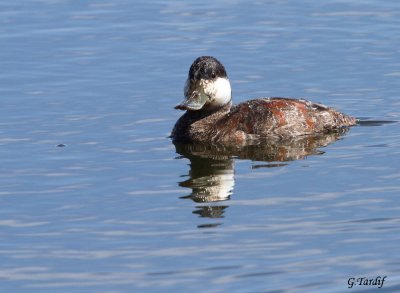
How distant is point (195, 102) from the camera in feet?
45.9

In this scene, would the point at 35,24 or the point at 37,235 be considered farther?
the point at 35,24

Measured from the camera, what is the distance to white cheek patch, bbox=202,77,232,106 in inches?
553

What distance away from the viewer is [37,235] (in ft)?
33.1

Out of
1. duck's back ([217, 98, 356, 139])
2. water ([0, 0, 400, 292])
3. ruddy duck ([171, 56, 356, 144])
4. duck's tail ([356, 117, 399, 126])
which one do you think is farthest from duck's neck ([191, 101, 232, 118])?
duck's tail ([356, 117, 399, 126])

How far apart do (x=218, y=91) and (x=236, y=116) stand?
442 mm

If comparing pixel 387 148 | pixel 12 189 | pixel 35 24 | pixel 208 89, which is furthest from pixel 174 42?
pixel 12 189

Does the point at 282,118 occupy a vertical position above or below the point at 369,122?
above

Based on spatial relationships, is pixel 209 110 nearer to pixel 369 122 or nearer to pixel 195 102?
pixel 195 102

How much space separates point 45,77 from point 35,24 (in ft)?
9.01

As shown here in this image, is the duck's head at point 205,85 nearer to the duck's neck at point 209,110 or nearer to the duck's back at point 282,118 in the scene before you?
the duck's neck at point 209,110

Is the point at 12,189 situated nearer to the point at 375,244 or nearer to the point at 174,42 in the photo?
the point at 375,244

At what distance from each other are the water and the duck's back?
0.96ft

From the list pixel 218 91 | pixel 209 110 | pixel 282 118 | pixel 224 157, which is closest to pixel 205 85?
pixel 218 91

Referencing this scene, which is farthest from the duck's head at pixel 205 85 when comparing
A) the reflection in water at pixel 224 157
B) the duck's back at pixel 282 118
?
the reflection in water at pixel 224 157
